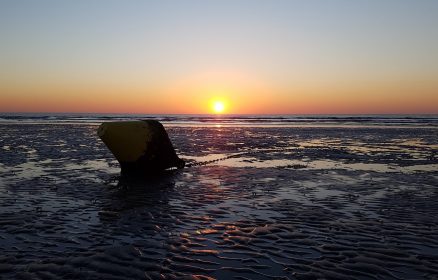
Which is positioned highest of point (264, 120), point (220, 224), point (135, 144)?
point (135, 144)

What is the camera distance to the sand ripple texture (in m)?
5.11

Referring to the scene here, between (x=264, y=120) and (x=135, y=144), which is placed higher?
(x=135, y=144)

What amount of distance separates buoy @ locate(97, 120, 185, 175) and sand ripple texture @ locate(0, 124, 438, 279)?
0.73 metres

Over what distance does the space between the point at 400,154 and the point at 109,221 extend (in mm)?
15354

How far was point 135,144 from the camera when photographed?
1288cm

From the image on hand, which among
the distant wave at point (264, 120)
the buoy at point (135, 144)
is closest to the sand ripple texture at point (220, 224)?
the buoy at point (135, 144)

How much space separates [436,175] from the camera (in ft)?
41.4

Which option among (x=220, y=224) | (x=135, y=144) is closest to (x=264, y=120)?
(x=135, y=144)

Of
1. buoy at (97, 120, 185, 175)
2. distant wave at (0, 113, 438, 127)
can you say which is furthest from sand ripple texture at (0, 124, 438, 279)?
distant wave at (0, 113, 438, 127)

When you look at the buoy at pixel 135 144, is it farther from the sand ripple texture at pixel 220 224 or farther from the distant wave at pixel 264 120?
the distant wave at pixel 264 120

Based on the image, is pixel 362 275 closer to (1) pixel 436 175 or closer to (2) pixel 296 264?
(2) pixel 296 264

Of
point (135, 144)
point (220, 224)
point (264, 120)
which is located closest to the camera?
point (220, 224)

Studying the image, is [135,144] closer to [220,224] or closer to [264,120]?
[220,224]

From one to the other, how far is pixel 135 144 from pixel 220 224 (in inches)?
260
